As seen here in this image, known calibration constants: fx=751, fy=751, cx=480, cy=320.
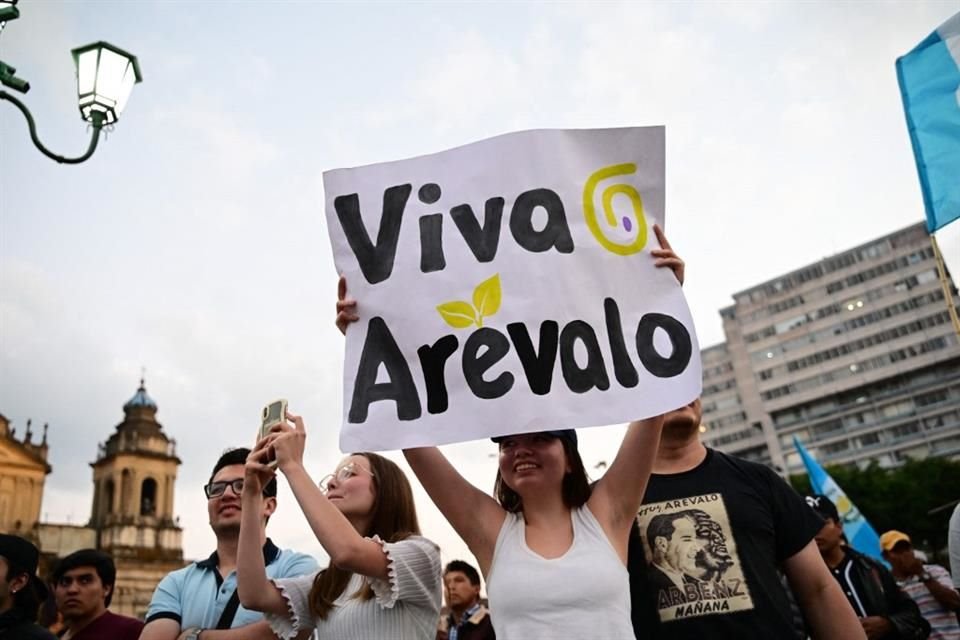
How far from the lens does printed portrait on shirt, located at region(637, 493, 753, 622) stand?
97.0 inches

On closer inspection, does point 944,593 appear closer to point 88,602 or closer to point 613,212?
point 613,212

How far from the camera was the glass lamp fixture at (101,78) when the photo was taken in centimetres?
580

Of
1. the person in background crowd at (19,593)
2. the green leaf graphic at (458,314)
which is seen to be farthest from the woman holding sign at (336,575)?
the person in background crowd at (19,593)

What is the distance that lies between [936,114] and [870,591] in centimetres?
304

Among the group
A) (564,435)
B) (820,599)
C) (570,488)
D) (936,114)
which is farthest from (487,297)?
(936,114)

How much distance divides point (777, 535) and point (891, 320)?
7784cm

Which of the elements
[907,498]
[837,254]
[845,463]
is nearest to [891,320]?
[837,254]

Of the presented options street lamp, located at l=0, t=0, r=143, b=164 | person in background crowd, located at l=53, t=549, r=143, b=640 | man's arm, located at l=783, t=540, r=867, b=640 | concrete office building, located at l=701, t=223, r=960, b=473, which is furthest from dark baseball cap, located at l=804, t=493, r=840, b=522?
concrete office building, located at l=701, t=223, r=960, b=473

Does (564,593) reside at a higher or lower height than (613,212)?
lower

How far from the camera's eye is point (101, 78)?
5863 mm

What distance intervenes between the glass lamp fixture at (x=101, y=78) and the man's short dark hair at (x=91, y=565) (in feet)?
10.7

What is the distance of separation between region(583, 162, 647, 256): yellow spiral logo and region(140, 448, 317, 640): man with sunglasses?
1.76 meters

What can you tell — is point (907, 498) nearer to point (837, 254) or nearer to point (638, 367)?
point (837, 254)

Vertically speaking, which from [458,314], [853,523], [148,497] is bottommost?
[853,523]
